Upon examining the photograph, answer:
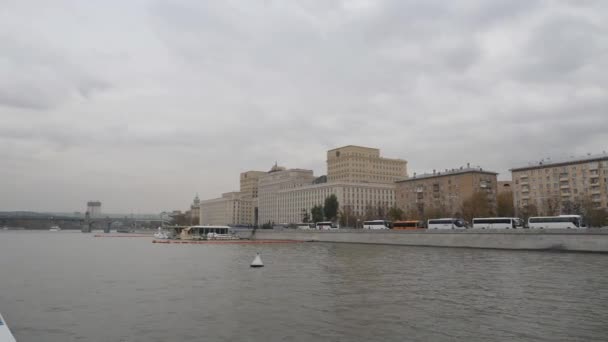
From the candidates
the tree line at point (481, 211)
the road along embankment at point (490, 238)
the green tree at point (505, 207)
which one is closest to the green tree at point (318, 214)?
the tree line at point (481, 211)

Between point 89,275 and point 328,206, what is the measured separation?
113797 millimetres

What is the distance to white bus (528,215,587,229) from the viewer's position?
7419 cm

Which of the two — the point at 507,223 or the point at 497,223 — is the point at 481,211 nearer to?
the point at 497,223

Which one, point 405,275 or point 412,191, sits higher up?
point 412,191

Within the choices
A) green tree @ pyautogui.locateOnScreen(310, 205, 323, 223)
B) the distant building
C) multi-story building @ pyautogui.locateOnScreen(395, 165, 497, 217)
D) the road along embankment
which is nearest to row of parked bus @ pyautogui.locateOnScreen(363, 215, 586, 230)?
the road along embankment

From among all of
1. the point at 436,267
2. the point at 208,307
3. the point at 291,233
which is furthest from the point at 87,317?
the point at 291,233

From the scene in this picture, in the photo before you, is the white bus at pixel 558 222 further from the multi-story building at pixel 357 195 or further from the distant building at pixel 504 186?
the multi-story building at pixel 357 195

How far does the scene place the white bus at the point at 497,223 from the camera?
275ft

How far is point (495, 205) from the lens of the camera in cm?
13450

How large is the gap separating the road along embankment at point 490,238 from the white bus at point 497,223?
597cm

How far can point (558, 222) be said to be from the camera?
76.1 metres

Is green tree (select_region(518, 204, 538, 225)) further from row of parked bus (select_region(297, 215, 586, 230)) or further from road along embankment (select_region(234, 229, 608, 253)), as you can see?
road along embankment (select_region(234, 229, 608, 253))

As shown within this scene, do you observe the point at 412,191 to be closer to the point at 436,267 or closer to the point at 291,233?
the point at 291,233

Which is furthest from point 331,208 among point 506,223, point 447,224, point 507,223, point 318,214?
point 507,223
